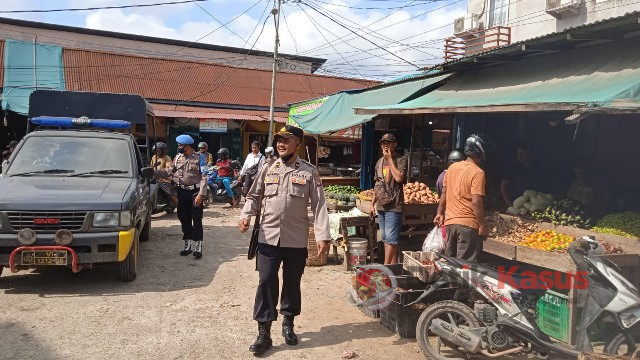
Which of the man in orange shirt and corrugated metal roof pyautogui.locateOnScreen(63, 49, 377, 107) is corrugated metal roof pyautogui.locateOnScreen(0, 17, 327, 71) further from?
the man in orange shirt

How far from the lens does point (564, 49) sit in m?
6.17

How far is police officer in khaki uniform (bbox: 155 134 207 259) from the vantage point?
7.15 meters

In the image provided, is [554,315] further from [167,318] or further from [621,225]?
[167,318]

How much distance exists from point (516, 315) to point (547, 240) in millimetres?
1805

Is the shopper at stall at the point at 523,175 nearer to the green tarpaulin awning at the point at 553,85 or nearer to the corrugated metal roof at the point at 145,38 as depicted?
the green tarpaulin awning at the point at 553,85

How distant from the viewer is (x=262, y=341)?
4141 mm

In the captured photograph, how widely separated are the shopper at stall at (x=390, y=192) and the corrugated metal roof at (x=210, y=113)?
571 inches

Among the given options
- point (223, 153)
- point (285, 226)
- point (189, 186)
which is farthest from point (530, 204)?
point (223, 153)

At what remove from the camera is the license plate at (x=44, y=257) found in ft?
16.9

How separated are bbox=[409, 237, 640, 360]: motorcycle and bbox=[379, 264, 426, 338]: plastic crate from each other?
14.0 inches

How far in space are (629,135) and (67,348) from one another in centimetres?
761

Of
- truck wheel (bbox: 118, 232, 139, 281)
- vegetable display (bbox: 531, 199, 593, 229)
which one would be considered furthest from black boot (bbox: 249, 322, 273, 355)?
vegetable display (bbox: 531, 199, 593, 229)

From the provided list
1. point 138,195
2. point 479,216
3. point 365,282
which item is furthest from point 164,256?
point 479,216

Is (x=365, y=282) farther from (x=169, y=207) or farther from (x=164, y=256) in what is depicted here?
(x=169, y=207)
